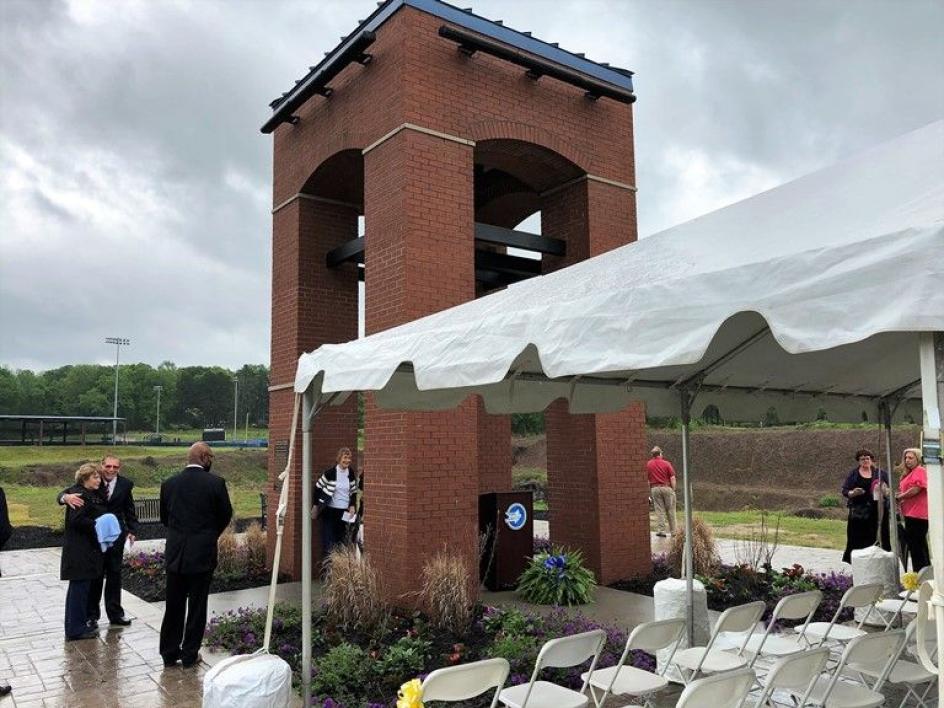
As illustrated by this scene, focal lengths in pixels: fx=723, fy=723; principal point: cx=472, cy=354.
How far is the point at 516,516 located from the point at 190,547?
4256 millimetres

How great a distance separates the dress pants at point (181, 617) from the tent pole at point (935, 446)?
5546 mm

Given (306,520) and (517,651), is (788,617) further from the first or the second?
(306,520)

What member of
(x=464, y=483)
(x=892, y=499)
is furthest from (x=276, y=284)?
(x=892, y=499)

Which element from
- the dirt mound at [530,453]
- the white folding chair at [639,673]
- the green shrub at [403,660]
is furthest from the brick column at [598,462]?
the dirt mound at [530,453]

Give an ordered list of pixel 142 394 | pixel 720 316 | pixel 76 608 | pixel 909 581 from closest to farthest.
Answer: pixel 720 316, pixel 909 581, pixel 76 608, pixel 142 394

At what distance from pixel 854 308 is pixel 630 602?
6.43 meters

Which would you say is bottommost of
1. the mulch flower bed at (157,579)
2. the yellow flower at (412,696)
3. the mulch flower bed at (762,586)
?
the mulch flower bed at (157,579)

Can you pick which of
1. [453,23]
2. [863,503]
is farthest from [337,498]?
[863,503]

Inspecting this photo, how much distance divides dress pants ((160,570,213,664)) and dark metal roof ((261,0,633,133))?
20.9 ft

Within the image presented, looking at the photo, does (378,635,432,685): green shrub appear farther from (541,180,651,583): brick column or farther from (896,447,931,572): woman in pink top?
(896,447,931,572): woman in pink top

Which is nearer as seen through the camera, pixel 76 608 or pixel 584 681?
pixel 584 681

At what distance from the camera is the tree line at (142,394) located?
301 feet

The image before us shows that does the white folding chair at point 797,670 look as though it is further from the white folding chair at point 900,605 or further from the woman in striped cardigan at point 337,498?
the woman in striped cardigan at point 337,498

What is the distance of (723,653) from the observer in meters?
4.77
